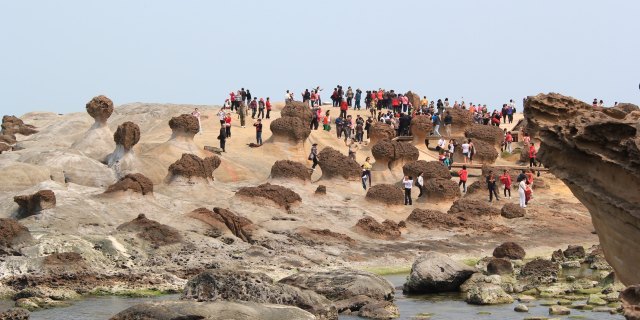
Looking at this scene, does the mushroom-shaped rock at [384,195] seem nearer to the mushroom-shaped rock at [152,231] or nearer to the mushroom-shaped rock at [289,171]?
the mushroom-shaped rock at [289,171]

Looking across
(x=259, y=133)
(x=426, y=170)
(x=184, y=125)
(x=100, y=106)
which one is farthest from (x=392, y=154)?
(x=100, y=106)

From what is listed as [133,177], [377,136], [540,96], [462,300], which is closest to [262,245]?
[133,177]

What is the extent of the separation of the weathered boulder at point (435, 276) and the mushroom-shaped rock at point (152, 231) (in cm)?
633

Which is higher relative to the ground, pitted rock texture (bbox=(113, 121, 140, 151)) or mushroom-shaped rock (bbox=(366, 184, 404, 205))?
pitted rock texture (bbox=(113, 121, 140, 151))

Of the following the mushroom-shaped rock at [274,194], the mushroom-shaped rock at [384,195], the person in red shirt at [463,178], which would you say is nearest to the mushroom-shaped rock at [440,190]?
the mushroom-shaped rock at [384,195]

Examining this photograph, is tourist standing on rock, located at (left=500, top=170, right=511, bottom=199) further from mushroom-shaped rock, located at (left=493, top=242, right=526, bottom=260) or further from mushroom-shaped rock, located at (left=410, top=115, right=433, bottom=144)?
mushroom-shaped rock, located at (left=493, top=242, right=526, bottom=260)

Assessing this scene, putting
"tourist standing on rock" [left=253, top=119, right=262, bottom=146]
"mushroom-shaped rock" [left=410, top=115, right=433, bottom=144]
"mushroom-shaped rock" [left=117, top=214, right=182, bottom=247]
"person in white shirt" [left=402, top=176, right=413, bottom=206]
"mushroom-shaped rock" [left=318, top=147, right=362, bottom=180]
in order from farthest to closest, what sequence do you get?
"mushroom-shaped rock" [left=410, top=115, right=433, bottom=144] → "tourist standing on rock" [left=253, top=119, right=262, bottom=146] → "mushroom-shaped rock" [left=318, top=147, right=362, bottom=180] → "person in white shirt" [left=402, top=176, right=413, bottom=206] → "mushroom-shaped rock" [left=117, top=214, right=182, bottom=247]

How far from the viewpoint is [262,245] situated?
101 ft

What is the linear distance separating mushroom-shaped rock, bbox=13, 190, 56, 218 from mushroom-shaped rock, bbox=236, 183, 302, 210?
6.56 meters

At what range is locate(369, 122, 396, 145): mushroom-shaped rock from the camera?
1909 inches

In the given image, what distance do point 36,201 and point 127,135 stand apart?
28.8ft

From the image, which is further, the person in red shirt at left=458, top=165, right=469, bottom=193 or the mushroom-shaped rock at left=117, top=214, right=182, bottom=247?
the person in red shirt at left=458, top=165, right=469, bottom=193

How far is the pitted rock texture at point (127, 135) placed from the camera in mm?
38656

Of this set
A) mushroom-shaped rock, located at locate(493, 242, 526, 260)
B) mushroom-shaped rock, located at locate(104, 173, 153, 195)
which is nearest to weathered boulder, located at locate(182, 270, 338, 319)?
mushroom-shaped rock, located at locate(104, 173, 153, 195)
